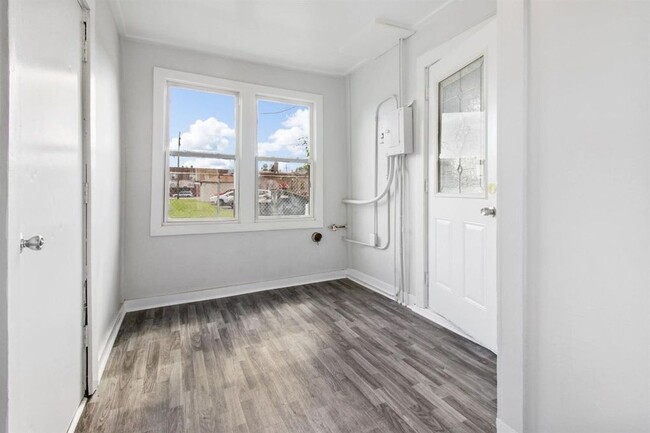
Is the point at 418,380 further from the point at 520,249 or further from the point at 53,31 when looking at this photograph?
the point at 53,31

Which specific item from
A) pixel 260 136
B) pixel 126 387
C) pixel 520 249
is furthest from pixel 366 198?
pixel 126 387

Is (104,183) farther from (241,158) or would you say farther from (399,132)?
(399,132)

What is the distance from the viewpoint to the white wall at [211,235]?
9.65ft

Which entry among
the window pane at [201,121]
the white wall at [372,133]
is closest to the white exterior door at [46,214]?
the window pane at [201,121]

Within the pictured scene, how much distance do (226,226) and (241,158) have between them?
2.43 ft

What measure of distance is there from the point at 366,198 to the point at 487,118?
5.57ft

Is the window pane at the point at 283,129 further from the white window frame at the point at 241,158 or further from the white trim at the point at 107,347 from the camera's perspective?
the white trim at the point at 107,347

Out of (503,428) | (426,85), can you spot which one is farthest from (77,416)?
(426,85)

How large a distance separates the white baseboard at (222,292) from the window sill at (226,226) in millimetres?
589

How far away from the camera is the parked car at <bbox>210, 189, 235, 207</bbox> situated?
11.0 ft

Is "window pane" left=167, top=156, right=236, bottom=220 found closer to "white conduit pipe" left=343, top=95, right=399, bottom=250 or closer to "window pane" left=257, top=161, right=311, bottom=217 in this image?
"window pane" left=257, top=161, right=311, bottom=217

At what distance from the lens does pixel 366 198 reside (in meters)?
3.63

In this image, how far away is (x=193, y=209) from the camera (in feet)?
10.8

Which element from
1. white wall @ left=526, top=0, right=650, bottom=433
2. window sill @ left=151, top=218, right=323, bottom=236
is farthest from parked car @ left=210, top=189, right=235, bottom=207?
white wall @ left=526, top=0, right=650, bottom=433
